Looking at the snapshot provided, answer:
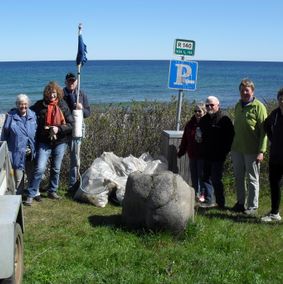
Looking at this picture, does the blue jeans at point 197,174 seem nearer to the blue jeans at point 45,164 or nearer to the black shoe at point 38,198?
the blue jeans at point 45,164

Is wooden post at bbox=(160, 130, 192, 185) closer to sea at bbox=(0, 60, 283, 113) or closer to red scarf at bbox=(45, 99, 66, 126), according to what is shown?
sea at bbox=(0, 60, 283, 113)

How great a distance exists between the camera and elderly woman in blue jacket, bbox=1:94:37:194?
275 inches

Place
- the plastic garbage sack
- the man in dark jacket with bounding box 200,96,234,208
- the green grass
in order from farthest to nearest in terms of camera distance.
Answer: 1. the plastic garbage sack
2. the man in dark jacket with bounding box 200,96,234,208
3. the green grass

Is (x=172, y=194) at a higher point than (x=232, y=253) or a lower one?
higher

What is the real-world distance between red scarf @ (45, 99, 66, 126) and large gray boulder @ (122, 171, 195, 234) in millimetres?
1718

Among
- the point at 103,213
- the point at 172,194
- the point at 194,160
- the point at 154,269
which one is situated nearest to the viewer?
the point at 154,269

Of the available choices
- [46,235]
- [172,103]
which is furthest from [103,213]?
[172,103]

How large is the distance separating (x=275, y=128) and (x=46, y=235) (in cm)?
315

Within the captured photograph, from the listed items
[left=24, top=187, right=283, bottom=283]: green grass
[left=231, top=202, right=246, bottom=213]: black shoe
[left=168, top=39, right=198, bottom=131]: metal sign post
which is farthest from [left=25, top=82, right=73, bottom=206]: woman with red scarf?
[left=231, top=202, right=246, bottom=213]: black shoe

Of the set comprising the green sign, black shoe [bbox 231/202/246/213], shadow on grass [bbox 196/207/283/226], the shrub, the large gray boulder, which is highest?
the green sign

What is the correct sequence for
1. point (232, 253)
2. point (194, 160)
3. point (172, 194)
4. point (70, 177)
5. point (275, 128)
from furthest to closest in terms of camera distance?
point (70, 177) → point (194, 160) → point (275, 128) → point (172, 194) → point (232, 253)

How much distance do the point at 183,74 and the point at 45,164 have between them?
8.61ft

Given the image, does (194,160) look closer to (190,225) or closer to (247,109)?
(247,109)

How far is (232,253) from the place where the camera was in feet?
18.3
